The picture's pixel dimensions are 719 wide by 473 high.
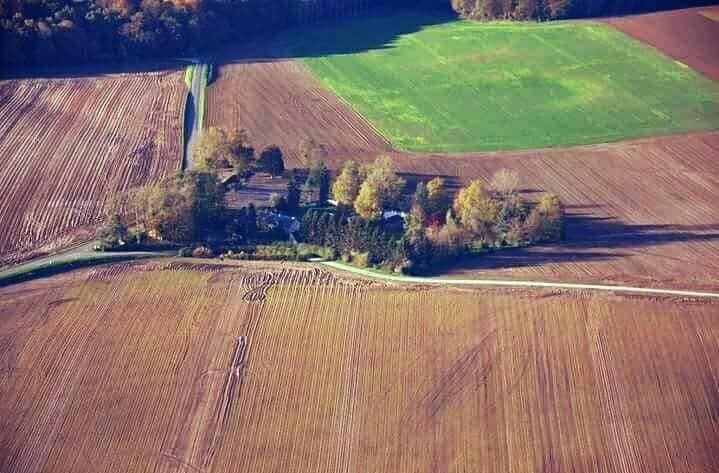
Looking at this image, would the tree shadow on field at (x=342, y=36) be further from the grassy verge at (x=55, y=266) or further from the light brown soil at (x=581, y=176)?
the grassy verge at (x=55, y=266)

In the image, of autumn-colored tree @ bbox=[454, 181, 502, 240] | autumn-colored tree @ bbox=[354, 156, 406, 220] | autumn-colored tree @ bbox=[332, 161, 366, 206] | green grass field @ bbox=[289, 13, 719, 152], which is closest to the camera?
autumn-colored tree @ bbox=[454, 181, 502, 240]

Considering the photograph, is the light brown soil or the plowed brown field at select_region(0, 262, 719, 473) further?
the light brown soil

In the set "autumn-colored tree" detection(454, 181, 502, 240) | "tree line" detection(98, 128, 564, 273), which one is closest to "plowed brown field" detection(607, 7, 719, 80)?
"tree line" detection(98, 128, 564, 273)

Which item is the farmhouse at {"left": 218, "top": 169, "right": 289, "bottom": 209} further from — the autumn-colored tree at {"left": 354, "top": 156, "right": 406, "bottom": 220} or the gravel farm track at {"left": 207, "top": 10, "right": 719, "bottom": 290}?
the autumn-colored tree at {"left": 354, "top": 156, "right": 406, "bottom": 220}

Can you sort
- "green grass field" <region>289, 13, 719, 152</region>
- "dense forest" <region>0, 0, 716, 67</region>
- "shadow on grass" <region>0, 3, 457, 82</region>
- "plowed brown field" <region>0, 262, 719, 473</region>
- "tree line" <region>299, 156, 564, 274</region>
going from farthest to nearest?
"shadow on grass" <region>0, 3, 457, 82</region>, "dense forest" <region>0, 0, 716, 67</region>, "green grass field" <region>289, 13, 719, 152</region>, "tree line" <region>299, 156, 564, 274</region>, "plowed brown field" <region>0, 262, 719, 473</region>

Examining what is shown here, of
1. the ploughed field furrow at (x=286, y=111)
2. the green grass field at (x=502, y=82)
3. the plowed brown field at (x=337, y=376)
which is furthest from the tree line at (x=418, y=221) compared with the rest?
the green grass field at (x=502, y=82)

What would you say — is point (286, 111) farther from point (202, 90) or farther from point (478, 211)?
point (478, 211)

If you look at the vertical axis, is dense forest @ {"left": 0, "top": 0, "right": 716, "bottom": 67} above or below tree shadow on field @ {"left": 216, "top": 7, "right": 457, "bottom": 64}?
above

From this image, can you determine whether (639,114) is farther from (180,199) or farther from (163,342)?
(163,342)

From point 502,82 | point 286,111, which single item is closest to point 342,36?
point 286,111
